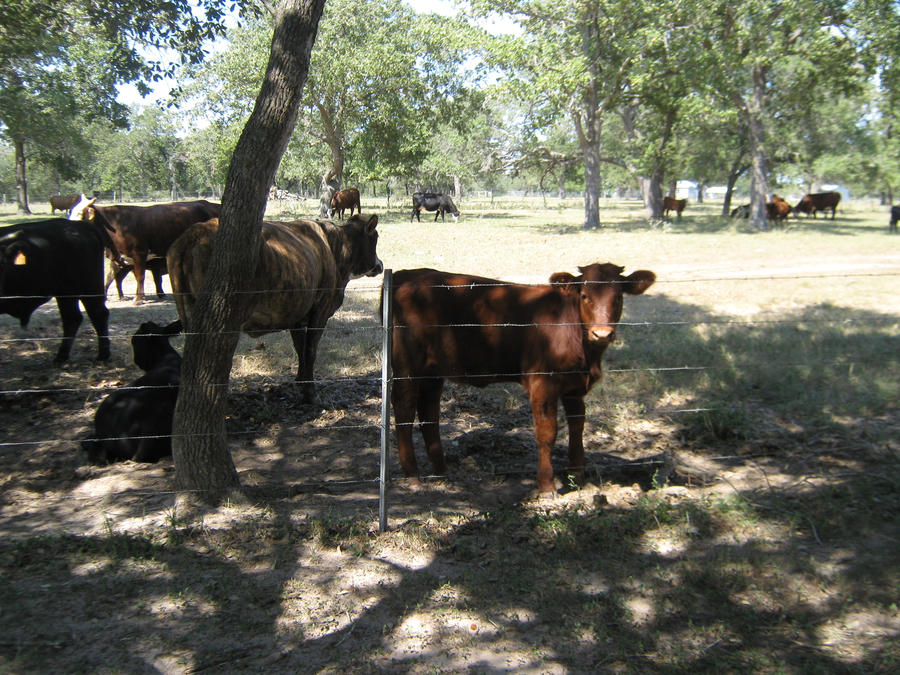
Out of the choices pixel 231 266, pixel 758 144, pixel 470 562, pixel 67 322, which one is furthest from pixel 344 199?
pixel 470 562

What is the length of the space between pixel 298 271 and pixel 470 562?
3937mm

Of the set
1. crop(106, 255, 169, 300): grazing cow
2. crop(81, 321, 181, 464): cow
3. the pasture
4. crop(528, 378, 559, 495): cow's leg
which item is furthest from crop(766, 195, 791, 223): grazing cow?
crop(81, 321, 181, 464): cow

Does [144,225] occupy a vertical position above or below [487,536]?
above

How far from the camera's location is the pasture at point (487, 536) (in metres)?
3.43

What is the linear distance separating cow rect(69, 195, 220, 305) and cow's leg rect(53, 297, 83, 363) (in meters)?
3.69

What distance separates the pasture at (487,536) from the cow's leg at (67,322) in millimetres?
245

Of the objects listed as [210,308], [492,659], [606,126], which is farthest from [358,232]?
[606,126]

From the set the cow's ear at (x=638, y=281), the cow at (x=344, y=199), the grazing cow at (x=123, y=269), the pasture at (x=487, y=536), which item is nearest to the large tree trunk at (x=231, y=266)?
the pasture at (x=487, y=536)

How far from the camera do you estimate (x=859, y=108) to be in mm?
41344

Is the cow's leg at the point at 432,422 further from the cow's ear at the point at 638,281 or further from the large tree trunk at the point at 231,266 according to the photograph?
the cow's ear at the point at 638,281

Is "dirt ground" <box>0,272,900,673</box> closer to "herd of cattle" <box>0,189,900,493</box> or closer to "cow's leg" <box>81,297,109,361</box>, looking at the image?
"herd of cattle" <box>0,189,900,493</box>

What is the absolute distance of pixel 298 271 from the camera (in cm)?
Answer: 718

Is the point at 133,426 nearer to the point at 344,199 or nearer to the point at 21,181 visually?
the point at 344,199

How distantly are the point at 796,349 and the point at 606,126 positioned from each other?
55.9 m
